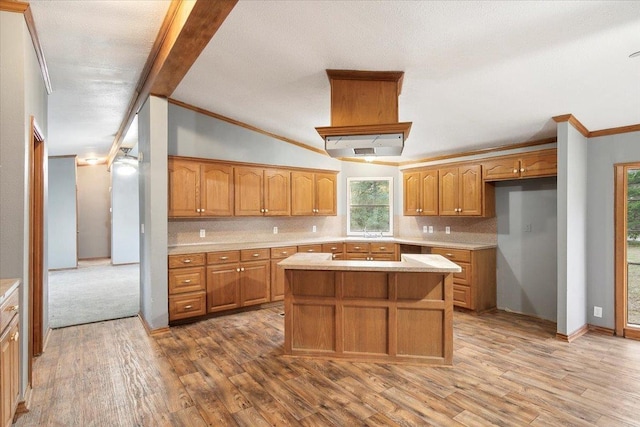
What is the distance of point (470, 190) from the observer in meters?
4.89

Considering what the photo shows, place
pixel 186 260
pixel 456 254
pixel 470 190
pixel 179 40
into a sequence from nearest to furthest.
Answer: pixel 179 40 < pixel 186 260 < pixel 456 254 < pixel 470 190

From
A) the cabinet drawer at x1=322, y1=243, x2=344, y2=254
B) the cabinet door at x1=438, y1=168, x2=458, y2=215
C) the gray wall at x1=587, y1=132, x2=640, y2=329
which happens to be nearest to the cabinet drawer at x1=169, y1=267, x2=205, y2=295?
the cabinet drawer at x1=322, y1=243, x2=344, y2=254

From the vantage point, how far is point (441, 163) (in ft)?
18.1

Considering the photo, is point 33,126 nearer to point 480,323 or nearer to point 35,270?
point 35,270

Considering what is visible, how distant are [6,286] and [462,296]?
186 inches

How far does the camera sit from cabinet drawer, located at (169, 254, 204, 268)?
3982 mm

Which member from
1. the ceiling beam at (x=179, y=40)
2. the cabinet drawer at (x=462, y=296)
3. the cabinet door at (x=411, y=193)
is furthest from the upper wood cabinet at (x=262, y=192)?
the cabinet drawer at (x=462, y=296)

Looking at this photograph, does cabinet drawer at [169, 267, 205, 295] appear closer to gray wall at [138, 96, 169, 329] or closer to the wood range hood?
gray wall at [138, 96, 169, 329]

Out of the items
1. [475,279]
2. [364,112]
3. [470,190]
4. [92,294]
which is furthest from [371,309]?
[92,294]

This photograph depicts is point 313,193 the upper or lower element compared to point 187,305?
upper

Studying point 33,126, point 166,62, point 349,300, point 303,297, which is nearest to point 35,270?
point 33,126

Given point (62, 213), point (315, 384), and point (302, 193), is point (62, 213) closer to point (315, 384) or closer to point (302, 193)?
point (302, 193)

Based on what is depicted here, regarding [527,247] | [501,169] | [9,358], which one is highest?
[501,169]

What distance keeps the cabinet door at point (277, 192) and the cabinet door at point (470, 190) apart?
2637 millimetres
